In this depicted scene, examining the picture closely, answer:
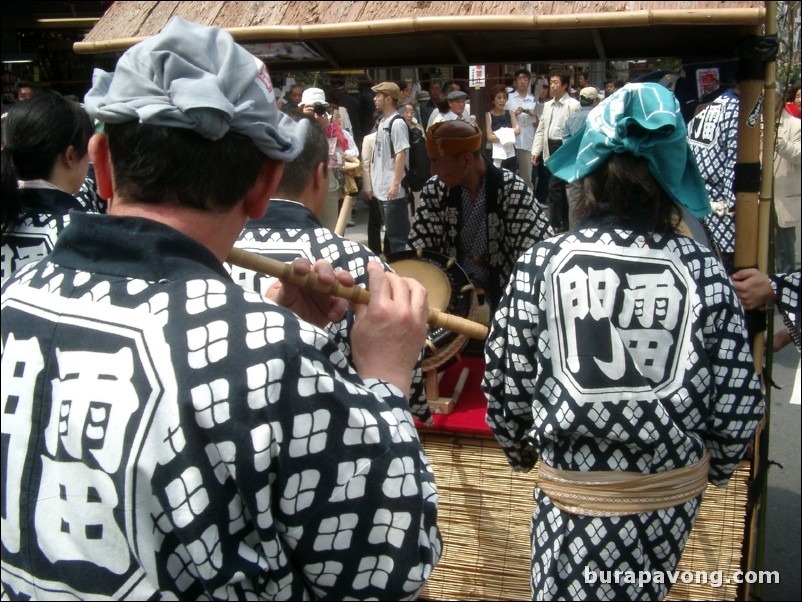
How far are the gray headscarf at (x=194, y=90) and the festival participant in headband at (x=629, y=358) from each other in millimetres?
1034

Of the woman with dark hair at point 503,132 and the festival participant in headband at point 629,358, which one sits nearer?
the festival participant in headband at point 629,358

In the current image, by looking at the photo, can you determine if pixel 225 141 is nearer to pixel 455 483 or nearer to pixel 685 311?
pixel 685 311

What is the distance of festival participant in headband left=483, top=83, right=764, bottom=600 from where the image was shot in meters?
1.83

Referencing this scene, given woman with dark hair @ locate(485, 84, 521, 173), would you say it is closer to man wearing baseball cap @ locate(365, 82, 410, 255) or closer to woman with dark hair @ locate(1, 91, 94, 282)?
man wearing baseball cap @ locate(365, 82, 410, 255)

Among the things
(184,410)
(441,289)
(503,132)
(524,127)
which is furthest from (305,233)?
(524,127)

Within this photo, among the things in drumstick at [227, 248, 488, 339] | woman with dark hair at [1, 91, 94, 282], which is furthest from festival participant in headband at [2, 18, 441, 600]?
woman with dark hair at [1, 91, 94, 282]

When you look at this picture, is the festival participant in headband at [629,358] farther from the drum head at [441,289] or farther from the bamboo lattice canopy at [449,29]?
the drum head at [441,289]

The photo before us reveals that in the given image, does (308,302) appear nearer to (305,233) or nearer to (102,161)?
(102,161)

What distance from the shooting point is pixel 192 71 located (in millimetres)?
986

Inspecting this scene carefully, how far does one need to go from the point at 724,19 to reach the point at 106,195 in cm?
170

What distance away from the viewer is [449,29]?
7.48 ft

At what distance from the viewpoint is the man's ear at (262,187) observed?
1034 mm

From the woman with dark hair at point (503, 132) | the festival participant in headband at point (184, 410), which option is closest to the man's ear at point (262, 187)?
the festival participant in headband at point (184, 410)

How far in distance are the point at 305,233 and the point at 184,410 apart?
1.32 metres
